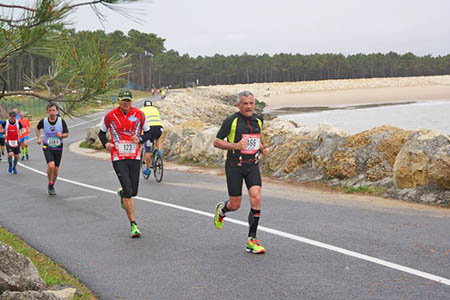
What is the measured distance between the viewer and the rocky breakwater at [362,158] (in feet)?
30.7

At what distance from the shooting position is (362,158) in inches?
450

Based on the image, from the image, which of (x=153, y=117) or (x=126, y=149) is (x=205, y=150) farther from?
(x=126, y=149)

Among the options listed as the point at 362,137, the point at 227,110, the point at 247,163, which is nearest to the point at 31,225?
the point at 247,163

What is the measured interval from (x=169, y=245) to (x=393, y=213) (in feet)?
12.5

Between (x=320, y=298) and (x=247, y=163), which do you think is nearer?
(x=320, y=298)

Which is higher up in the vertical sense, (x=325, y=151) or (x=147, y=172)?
(x=325, y=151)

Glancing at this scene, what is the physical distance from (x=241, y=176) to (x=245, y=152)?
31 centimetres

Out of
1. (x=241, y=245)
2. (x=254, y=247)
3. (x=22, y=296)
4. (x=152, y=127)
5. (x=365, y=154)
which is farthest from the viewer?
(x=152, y=127)

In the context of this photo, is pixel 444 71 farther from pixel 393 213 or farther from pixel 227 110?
pixel 393 213

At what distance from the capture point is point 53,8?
4.45 meters

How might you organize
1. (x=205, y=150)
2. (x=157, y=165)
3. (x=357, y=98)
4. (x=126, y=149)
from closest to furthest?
(x=126, y=149) → (x=157, y=165) → (x=205, y=150) → (x=357, y=98)

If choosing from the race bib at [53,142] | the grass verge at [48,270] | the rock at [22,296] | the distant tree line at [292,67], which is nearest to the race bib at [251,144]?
the grass verge at [48,270]

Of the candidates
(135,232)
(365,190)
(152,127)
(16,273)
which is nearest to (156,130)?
(152,127)

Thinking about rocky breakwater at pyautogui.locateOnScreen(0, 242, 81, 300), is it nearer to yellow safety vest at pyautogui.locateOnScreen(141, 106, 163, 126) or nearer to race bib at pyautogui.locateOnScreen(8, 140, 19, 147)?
yellow safety vest at pyautogui.locateOnScreen(141, 106, 163, 126)
